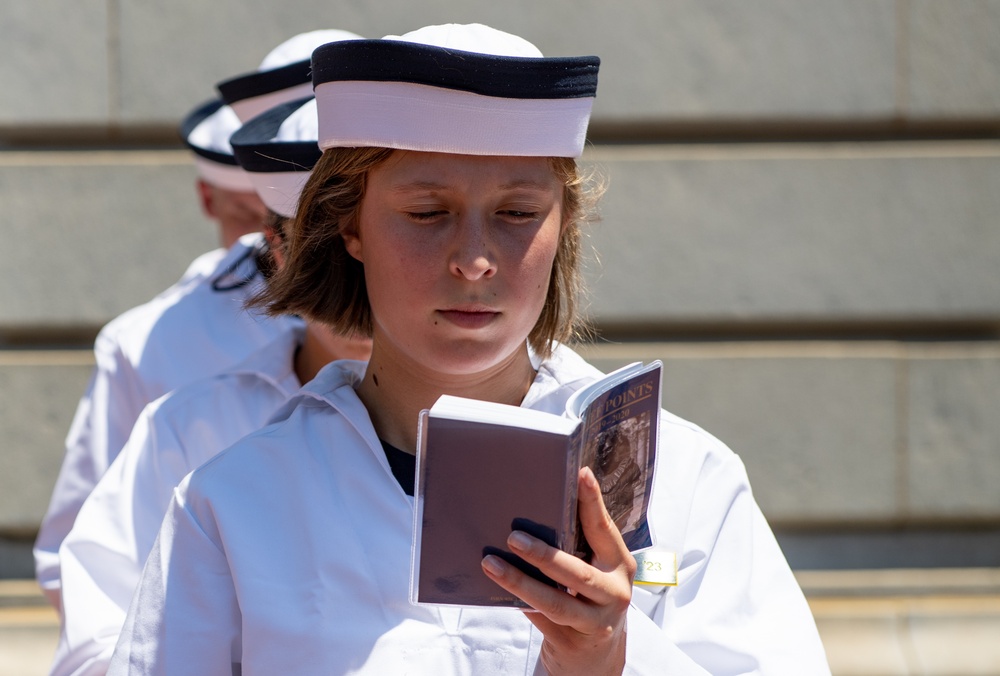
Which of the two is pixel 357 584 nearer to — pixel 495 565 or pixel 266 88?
pixel 495 565

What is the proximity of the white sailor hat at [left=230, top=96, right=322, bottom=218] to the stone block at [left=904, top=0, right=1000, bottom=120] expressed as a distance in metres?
3.10

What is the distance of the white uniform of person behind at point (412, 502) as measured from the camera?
184 cm

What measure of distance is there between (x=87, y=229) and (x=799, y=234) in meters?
3.06

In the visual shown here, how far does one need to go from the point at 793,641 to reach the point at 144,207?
394cm

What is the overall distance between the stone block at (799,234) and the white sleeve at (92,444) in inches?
82.3

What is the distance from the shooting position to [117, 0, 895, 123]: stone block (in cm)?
509

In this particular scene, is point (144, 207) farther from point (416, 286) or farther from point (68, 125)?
point (416, 286)

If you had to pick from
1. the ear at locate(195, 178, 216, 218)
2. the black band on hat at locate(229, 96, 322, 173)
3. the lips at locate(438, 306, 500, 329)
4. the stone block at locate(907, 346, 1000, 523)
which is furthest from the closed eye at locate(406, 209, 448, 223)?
the stone block at locate(907, 346, 1000, 523)

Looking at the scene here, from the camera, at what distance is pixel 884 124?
5195 millimetres

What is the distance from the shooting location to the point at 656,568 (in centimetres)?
189

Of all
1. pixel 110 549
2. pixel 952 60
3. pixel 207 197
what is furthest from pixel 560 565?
pixel 952 60

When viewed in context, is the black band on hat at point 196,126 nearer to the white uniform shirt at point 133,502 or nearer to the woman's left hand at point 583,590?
the white uniform shirt at point 133,502

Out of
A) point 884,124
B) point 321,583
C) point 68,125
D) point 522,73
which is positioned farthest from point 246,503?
point 884,124

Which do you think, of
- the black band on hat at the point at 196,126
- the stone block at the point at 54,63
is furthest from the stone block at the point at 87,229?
the black band on hat at the point at 196,126
